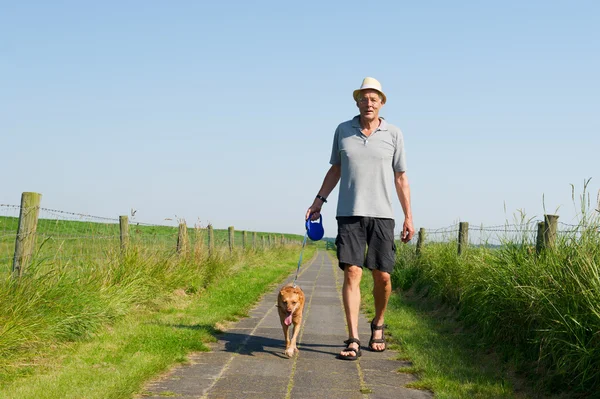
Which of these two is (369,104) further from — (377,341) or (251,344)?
(251,344)

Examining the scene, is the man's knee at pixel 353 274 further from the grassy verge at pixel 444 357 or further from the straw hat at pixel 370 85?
the straw hat at pixel 370 85

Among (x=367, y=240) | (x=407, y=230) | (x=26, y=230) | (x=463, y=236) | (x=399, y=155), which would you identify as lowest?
(x=26, y=230)

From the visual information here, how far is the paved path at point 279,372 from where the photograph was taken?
4570mm

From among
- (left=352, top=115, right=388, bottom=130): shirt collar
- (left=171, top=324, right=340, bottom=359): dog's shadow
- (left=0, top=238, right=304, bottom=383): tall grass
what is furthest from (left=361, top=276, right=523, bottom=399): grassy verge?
(left=0, top=238, right=304, bottom=383): tall grass

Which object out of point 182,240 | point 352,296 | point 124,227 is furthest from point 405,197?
point 182,240

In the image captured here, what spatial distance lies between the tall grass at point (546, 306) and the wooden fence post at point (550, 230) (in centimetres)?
9

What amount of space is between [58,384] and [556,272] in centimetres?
404

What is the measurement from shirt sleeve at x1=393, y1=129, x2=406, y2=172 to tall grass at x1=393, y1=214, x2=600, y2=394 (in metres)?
1.44

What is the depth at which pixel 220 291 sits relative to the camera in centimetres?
1105

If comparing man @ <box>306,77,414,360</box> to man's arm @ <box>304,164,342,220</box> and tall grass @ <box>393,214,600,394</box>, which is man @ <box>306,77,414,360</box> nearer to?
man's arm @ <box>304,164,342,220</box>

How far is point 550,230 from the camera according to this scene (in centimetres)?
614

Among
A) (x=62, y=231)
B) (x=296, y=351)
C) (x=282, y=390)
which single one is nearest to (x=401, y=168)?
(x=296, y=351)

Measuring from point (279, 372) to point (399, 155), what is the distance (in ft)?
7.82

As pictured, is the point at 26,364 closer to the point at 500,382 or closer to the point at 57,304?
the point at 57,304
